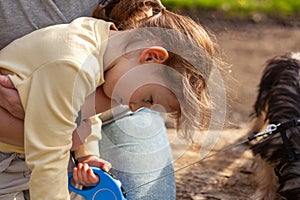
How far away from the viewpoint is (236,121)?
4.98 metres

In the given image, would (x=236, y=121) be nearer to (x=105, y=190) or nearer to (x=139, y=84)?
(x=105, y=190)

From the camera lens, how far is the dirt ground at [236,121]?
3.87 metres

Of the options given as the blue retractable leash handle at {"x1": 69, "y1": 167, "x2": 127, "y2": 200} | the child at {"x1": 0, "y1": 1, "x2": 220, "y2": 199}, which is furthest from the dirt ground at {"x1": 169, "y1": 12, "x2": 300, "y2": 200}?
the blue retractable leash handle at {"x1": 69, "y1": 167, "x2": 127, "y2": 200}

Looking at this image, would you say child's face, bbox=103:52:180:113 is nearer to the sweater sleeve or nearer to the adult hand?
the sweater sleeve

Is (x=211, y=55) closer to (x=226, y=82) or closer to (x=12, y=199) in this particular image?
(x=226, y=82)

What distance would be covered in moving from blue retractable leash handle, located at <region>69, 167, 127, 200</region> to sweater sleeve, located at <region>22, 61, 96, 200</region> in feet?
1.28

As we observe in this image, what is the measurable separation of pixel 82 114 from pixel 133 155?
0.75 m

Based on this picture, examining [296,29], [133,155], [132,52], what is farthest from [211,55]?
[296,29]

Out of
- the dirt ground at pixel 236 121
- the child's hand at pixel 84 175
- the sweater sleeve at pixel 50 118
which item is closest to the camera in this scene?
the sweater sleeve at pixel 50 118

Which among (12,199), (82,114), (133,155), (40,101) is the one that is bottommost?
(133,155)

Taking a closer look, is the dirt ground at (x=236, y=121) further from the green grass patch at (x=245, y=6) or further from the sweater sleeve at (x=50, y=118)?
the sweater sleeve at (x=50, y=118)

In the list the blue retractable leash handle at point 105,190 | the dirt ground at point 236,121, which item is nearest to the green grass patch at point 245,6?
the dirt ground at point 236,121

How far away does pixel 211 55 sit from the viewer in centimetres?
251

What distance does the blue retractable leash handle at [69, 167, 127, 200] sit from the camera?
2648 millimetres
